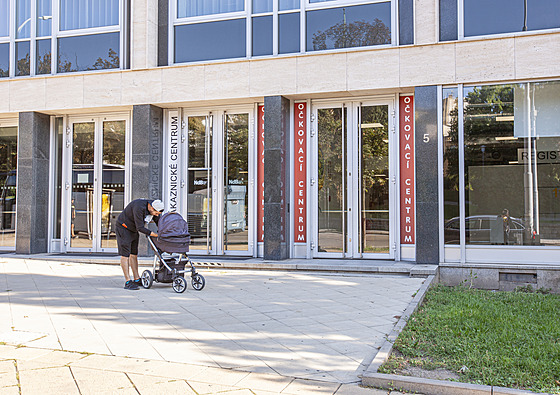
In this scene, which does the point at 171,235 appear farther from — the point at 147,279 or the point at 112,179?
the point at 112,179

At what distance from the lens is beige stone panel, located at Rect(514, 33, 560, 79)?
990 cm

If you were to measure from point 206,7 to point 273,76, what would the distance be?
2.76 meters

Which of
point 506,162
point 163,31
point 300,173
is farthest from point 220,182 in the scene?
point 506,162

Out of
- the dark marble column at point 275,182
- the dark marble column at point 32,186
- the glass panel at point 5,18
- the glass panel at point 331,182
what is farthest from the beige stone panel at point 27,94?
the glass panel at point 331,182

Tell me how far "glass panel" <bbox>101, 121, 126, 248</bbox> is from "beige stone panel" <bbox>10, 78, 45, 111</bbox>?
1871 mm

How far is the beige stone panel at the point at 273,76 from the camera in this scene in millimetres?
11531

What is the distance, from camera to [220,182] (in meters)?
12.6

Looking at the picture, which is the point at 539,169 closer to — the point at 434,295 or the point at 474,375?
the point at 434,295

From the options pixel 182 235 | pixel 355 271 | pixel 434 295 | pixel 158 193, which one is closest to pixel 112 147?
pixel 158 193

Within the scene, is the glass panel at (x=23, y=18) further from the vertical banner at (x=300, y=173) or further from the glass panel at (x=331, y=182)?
the glass panel at (x=331, y=182)

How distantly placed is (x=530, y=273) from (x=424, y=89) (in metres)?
4.17

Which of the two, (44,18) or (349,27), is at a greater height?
(44,18)

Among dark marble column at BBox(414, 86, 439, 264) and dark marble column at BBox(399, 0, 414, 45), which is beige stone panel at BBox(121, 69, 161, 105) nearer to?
dark marble column at BBox(399, 0, 414, 45)

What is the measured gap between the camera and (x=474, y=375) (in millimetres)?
4328
